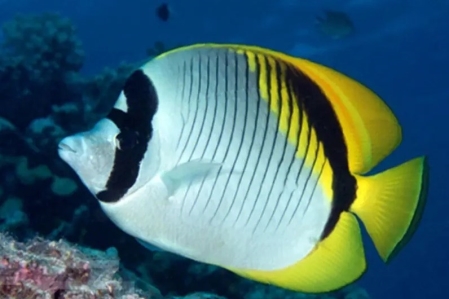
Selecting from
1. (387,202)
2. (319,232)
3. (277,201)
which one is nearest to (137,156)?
(277,201)

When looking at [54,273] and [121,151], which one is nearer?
[121,151]

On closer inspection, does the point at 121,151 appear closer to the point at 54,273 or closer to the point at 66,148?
the point at 66,148

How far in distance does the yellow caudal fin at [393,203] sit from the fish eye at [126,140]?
0.51m

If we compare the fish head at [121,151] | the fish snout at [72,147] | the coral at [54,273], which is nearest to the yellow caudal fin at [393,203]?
the fish head at [121,151]

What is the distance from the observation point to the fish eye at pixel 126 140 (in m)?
1.20

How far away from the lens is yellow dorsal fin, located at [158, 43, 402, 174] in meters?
1.27

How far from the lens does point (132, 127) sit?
121 centimetres

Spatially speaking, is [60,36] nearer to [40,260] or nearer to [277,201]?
[40,260]

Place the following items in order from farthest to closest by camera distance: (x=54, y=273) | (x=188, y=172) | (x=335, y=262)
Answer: (x=54, y=273) → (x=335, y=262) → (x=188, y=172)

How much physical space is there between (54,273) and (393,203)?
3.03 feet

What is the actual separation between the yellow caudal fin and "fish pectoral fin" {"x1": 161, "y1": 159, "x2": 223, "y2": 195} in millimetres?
345

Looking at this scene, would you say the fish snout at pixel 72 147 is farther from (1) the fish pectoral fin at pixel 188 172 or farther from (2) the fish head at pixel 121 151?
(1) the fish pectoral fin at pixel 188 172

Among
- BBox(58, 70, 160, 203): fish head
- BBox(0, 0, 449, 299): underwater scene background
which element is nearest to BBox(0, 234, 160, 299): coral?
BBox(0, 0, 449, 299): underwater scene background

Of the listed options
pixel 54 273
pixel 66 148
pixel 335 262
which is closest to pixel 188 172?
pixel 66 148
